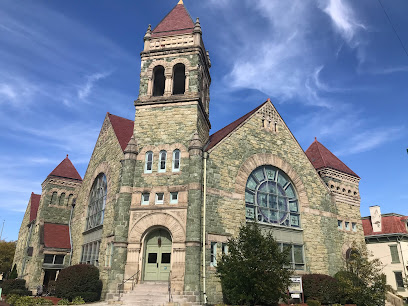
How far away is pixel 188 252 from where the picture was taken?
59.1 ft

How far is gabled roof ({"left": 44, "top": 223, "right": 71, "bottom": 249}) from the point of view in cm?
2890

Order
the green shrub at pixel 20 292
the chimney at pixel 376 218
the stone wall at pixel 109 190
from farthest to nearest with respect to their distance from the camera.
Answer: the chimney at pixel 376 218 → the green shrub at pixel 20 292 → the stone wall at pixel 109 190

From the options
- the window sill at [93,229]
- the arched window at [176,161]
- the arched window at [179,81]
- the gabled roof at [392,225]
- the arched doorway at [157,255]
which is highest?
the arched window at [179,81]

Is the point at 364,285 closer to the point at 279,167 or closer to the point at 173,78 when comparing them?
the point at 279,167

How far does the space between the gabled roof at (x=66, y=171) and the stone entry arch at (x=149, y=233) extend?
56.0 ft

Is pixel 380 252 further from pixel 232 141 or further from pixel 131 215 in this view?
pixel 131 215

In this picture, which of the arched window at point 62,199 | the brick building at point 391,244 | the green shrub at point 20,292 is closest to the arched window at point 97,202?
the green shrub at point 20,292

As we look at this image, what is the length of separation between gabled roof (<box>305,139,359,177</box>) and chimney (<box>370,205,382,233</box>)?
22.8ft

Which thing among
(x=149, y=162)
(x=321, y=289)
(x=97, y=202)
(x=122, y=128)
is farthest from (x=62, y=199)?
(x=321, y=289)

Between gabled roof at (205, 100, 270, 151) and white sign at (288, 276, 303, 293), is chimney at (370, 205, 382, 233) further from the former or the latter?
gabled roof at (205, 100, 270, 151)

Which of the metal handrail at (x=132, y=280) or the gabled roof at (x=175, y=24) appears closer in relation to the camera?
the metal handrail at (x=132, y=280)

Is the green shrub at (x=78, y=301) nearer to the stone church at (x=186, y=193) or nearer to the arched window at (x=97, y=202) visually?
the stone church at (x=186, y=193)

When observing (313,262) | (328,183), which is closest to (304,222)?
(313,262)

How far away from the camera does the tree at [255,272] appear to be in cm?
1579
